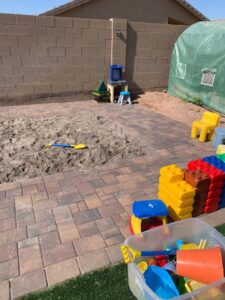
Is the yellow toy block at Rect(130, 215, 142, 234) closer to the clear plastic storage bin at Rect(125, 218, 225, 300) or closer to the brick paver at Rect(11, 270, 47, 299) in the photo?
the clear plastic storage bin at Rect(125, 218, 225, 300)

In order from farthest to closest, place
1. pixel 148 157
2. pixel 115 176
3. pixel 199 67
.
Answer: pixel 199 67 → pixel 148 157 → pixel 115 176

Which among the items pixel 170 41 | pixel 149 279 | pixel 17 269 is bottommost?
pixel 17 269

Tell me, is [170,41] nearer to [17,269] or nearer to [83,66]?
[83,66]

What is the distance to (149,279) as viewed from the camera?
1.99 metres

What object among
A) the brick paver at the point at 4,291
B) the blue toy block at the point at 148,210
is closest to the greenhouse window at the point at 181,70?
the blue toy block at the point at 148,210

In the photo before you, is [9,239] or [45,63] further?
[45,63]

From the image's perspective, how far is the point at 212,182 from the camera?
9.62ft

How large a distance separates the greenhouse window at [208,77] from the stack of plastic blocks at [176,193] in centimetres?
538

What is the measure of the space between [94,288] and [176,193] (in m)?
1.29

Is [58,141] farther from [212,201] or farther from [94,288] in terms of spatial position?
[94,288]

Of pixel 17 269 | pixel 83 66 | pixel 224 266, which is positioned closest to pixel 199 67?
pixel 83 66

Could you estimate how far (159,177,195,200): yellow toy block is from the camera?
2727 millimetres

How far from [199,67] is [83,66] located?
12.5 feet

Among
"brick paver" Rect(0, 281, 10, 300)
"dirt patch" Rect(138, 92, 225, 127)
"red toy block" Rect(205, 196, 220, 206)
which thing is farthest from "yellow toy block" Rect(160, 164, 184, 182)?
"dirt patch" Rect(138, 92, 225, 127)
